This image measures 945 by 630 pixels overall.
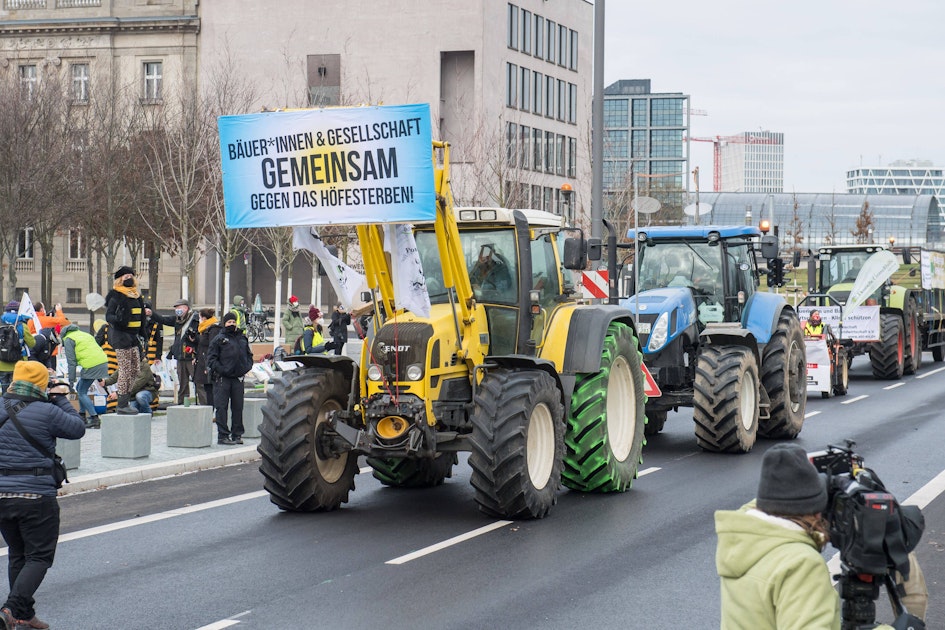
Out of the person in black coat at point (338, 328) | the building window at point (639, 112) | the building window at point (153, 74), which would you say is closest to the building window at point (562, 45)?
the building window at point (153, 74)

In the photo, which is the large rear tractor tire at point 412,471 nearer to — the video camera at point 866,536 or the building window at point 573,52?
the video camera at point 866,536

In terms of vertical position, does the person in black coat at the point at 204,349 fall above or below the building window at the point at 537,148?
below

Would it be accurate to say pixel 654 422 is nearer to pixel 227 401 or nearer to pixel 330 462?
pixel 227 401

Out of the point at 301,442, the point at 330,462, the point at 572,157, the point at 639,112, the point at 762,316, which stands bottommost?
the point at 330,462

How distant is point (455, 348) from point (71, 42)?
60.8 metres

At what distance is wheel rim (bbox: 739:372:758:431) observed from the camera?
1586 cm

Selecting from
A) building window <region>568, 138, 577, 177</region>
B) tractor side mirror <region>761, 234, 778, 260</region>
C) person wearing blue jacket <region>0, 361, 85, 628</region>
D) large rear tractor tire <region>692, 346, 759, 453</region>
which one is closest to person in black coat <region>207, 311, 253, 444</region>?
large rear tractor tire <region>692, 346, 759, 453</region>

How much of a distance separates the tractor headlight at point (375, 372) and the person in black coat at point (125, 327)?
760cm

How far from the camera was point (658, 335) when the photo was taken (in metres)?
16.0

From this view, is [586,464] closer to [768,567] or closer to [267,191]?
[267,191]

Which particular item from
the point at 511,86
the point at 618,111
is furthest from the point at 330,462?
the point at 618,111

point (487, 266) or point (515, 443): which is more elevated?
point (487, 266)

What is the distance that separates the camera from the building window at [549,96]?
79.4m

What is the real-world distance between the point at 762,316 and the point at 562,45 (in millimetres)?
66464
